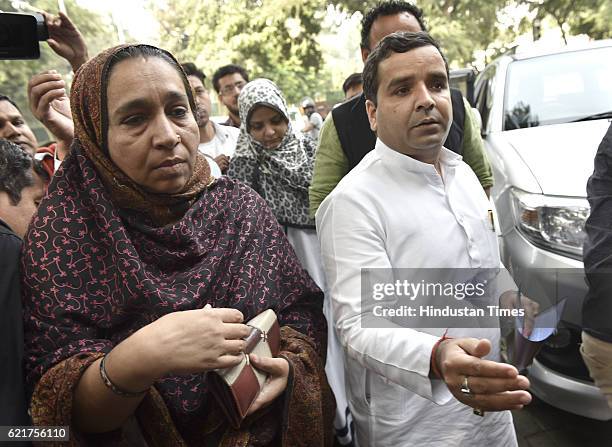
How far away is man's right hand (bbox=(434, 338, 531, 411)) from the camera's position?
2.71ft

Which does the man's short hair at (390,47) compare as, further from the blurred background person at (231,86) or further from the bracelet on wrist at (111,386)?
the blurred background person at (231,86)

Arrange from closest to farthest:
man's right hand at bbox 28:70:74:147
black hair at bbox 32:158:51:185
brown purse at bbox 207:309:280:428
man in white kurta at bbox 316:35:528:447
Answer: brown purse at bbox 207:309:280:428
man in white kurta at bbox 316:35:528:447
black hair at bbox 32:158:51:185
man's right hand at bbox 28:70:74:147

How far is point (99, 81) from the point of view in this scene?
1.13 meters

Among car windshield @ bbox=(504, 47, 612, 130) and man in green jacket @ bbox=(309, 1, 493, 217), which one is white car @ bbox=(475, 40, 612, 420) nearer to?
car windshield @ bbox=(504, 47, 612, 130)

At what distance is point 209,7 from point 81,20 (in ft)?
18.8

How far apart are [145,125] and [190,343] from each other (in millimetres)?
538

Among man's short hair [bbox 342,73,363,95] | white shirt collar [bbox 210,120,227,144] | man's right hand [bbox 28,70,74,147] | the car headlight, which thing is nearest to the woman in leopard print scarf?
white shirt collar [bbox 210,120,227,144]

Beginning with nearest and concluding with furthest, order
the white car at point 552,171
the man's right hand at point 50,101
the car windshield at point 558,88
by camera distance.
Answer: the man's right hand at point 50,101 < the white car at point 552,171 < the car windshield at point 558,88

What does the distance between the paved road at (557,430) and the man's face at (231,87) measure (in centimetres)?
327

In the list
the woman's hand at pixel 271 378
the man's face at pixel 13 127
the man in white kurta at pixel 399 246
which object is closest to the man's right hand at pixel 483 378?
the man in white kurta at pixel 399 246

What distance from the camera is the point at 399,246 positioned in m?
1.26

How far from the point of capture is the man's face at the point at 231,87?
169 inches

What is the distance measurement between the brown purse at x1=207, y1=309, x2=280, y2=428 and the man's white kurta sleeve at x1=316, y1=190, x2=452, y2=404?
20cm

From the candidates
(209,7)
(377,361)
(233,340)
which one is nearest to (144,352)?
(233,340)
